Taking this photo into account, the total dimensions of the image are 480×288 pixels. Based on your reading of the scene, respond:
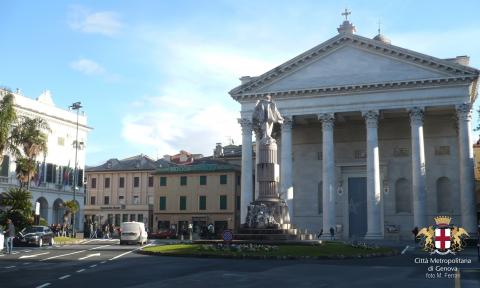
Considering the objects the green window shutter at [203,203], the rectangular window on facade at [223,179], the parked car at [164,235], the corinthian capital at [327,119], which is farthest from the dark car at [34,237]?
the rectangular window on facade at [223,179]

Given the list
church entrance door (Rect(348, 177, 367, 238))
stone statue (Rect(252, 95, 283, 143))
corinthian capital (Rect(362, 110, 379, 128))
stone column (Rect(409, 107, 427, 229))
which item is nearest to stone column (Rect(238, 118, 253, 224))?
church entrance door (Rect(348, 177, 367, 238))

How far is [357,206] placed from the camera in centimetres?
5409

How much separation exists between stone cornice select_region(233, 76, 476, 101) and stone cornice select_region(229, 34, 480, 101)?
0.27 meters

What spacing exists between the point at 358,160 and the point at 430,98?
9962 mm

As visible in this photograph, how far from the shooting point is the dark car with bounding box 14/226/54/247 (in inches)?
1512

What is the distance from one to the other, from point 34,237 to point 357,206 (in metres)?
29.4

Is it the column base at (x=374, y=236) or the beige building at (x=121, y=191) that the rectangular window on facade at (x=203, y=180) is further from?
the column base at (x=374, y=236)

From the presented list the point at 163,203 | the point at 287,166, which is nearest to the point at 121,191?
the point at 163,203

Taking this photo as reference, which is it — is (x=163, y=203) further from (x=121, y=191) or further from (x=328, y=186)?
(x=328, y=186)

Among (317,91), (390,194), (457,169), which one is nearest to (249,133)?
(317,91)

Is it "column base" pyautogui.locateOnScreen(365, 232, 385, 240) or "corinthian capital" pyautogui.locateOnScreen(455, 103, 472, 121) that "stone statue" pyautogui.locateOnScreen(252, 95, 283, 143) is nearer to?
"column base" pyautogui.locateOnScreen(365, 232, 385, 240)

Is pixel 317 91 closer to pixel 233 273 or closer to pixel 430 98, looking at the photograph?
pixel 430 98

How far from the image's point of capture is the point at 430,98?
156 feet

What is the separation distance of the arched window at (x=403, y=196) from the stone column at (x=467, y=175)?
23.7ft
